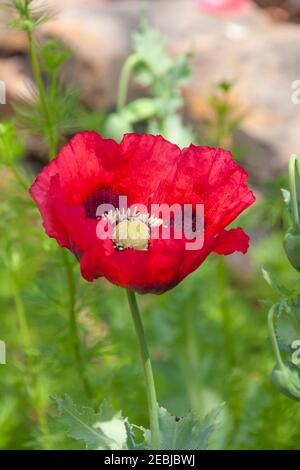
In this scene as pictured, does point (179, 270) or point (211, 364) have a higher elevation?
point (179, 270)

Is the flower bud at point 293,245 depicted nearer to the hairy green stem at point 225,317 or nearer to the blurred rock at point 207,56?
the hairy green stem at point 225,317

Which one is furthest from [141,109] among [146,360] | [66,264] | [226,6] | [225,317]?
[226,6]

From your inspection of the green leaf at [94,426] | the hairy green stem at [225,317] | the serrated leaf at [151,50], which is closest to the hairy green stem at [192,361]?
the hairy green stem at [225,317]

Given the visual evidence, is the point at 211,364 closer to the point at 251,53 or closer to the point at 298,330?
the point at 298,330

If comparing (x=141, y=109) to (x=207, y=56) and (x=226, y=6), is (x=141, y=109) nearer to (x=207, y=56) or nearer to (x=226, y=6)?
(x=207, y=56)

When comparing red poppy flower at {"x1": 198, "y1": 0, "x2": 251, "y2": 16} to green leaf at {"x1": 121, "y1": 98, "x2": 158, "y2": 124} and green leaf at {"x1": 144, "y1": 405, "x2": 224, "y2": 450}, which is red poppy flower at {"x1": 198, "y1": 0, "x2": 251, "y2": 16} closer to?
green leaf at {"x1": 121, "y1": 98, "x2": 158, "y2": 124}
